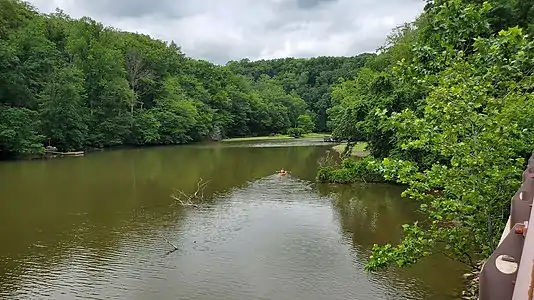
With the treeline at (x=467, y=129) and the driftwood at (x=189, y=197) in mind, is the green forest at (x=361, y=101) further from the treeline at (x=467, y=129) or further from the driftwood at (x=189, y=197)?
the driftwood at (x=189, y=197)

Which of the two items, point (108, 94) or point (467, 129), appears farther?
point (108, 94)

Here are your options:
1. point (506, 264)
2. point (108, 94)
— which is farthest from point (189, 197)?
point (108, 94)

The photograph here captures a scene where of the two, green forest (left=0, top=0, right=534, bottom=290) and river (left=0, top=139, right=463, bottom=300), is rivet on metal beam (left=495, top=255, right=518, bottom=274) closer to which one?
green forest (left=0, top=0, right=534, bottom=290)

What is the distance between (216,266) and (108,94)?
38231 mm

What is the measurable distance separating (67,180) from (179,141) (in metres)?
31.9

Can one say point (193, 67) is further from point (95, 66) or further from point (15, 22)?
point (15, 22)

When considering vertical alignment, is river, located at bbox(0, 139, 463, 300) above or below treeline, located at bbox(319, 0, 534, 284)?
below

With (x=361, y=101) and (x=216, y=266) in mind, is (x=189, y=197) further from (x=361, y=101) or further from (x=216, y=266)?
(x=361, y=101)

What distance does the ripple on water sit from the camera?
9.24 meters

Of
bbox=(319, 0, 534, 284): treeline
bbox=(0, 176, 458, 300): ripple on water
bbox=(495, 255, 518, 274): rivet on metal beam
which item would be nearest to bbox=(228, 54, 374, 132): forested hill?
bbox=(0, 176, 458, 300): ripple on water

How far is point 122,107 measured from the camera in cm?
4797

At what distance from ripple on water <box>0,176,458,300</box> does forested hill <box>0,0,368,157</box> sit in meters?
24.6

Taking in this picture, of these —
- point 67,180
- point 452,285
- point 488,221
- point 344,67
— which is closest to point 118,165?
point 67,180

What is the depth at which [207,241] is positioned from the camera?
500 inches
